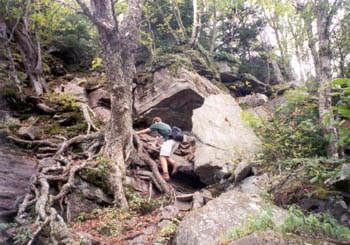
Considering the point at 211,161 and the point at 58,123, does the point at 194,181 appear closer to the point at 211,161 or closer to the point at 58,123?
the point at 211,161

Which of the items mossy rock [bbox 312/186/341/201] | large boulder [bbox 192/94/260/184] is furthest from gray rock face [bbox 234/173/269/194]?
mossy rock [bbox 312/186/341/201]

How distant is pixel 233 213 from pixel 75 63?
15.5m

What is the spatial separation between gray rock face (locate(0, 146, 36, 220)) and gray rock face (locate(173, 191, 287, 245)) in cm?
340

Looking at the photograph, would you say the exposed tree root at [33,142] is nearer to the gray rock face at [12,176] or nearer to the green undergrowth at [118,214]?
the gray rock face at [12,176]

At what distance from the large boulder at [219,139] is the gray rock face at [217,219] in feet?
12.2

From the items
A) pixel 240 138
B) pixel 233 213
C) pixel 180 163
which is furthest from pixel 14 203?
pixel 240 138

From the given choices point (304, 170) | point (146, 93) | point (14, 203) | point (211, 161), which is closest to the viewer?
point (14, 203)

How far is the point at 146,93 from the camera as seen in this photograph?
42.5 feet

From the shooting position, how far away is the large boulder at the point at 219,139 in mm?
9117

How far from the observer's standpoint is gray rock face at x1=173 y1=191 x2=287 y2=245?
4027 millimetres

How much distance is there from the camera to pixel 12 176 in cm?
552

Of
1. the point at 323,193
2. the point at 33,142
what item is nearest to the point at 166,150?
the point at 33,142

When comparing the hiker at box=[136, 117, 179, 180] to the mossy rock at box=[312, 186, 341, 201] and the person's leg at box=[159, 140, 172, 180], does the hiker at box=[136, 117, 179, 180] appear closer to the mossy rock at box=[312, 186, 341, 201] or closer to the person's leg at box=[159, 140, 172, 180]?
the person's leg at box=[159, 140, 172, 180]

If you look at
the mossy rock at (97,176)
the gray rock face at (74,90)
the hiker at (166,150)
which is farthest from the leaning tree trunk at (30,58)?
the mossy rock at (97,176)
